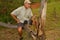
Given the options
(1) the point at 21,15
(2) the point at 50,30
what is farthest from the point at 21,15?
(2) the point at 50,30

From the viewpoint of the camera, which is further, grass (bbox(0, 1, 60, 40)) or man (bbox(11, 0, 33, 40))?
grass (bbox(0, 1, 60, 40))

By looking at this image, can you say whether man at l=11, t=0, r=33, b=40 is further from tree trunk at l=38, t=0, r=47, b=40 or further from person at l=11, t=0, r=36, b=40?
tree trunk at l=38, t=0, r=47, b=40

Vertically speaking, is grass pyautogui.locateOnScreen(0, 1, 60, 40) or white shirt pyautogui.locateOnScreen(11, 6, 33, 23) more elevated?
white shirt pyautogui.locateOnScreen(11, 6, 33, 23)

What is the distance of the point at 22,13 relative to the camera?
602 cm

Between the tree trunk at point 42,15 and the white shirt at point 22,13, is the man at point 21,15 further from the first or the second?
the tree trunk at point 42,15

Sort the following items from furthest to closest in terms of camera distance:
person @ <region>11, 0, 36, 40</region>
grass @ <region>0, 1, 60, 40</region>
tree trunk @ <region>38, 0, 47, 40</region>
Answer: grass @ <region>0, 1, 60, 40</region> < tree trunk @ <region>38, 0, 47, 40</region> < person @ <region>11, 0, 36, 40</region>

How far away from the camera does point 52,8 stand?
37.1 feet

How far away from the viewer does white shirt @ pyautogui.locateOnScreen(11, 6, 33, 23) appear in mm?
5984

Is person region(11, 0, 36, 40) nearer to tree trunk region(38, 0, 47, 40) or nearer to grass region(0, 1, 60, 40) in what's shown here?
tree trunk region(38, 0, 47, 40)

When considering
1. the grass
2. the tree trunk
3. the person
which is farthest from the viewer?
the grass

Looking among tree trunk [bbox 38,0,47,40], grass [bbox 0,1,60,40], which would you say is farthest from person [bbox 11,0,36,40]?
grass [bbox 0,1,60,40]

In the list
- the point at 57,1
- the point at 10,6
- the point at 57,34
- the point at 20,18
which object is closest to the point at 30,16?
the point at 20,18

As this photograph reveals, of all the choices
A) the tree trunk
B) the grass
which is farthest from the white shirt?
the grass

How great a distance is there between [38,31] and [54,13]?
4.48 metres
